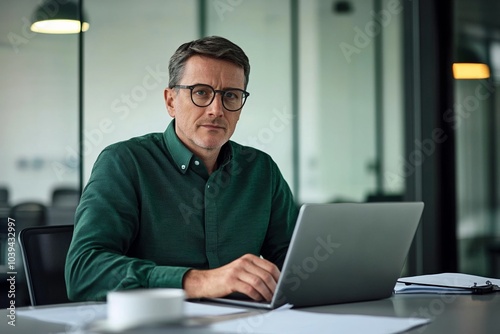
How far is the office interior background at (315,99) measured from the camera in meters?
4.07

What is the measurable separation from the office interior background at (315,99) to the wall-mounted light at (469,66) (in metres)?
0.03

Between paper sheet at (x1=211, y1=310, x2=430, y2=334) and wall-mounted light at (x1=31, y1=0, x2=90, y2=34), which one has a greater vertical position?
wall-mounted light at (x1=31, y1=0, x2=90, y2=34)

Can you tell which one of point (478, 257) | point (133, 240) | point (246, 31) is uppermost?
point (246, 31)

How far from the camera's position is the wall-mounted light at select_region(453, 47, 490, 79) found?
5.59m

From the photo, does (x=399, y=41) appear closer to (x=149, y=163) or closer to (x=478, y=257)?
(x=478, y=257)

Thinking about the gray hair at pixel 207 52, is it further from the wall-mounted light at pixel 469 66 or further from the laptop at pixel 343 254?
the wall-mounted light at pixel 469 66

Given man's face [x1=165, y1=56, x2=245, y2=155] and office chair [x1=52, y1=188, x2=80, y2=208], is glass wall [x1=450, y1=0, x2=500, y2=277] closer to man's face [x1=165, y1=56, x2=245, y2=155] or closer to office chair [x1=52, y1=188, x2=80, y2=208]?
office chair [x1=52, y1=188, x2=80, y2=208]

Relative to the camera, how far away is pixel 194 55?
243 cm

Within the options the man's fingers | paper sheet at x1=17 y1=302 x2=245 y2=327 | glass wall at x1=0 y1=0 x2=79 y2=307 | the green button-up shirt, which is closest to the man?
the green button-up shirt

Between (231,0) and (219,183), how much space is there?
2711 mm

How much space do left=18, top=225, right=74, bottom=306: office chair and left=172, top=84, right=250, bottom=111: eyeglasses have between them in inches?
22.4

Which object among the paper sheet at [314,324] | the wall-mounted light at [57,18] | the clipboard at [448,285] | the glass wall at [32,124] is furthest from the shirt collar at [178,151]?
the wall-mounted light at [57,18]

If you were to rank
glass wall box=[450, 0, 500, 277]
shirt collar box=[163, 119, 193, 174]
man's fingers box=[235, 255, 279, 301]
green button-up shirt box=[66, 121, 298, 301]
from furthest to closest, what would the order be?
glass wall box=[450, 0, 500, 277]
shirt collar box=[163, 119, 193, 174]
green button-up shirt box=[66, 121, 298, 301]
man's fingers box=[235, 255, 279, 301]

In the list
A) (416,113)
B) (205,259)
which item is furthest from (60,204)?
(416,113)
